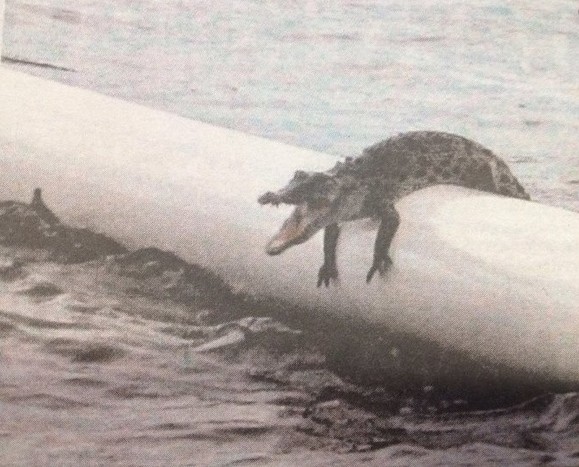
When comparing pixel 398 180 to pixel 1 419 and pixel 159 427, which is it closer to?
pixel 159 427

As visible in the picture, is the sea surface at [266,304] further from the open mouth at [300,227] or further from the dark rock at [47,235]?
the open mouth at [300,227]

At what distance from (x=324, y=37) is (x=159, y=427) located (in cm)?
78

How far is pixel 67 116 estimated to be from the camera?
6.32 feet

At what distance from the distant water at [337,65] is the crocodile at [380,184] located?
32mm

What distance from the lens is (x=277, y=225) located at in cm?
187

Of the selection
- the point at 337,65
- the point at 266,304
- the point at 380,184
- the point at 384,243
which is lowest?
the point at 266,304

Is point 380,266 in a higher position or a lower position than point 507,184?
lower

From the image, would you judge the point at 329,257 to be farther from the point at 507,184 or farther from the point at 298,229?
the point at 507,184

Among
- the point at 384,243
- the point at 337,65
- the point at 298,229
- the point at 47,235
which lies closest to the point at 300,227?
the point at 298,229

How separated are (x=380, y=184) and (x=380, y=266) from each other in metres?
0.15

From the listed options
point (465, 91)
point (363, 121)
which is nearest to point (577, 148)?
point (465, 91)

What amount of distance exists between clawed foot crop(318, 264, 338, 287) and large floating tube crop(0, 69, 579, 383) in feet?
0.05

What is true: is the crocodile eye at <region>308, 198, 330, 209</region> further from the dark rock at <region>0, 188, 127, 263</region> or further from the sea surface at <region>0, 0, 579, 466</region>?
the dark rock at <region>0, 188, 127, 263</region>

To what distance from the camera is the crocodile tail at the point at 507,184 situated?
1906mm
